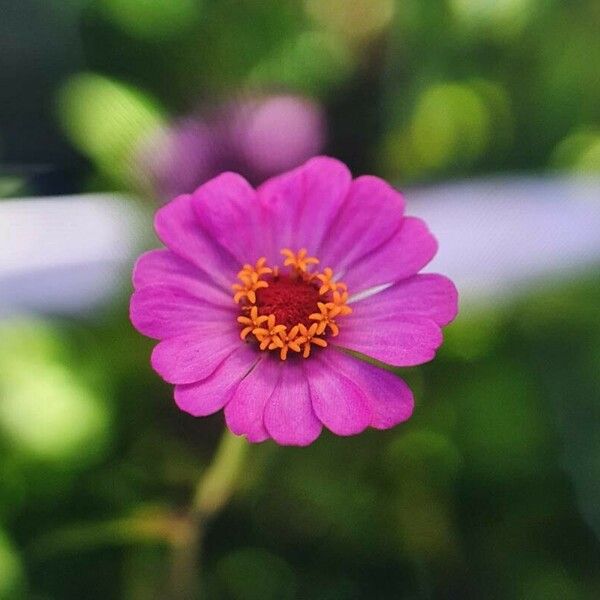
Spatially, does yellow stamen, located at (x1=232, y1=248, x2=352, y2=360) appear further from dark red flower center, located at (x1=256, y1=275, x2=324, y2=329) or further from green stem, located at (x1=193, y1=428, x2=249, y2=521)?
green stem, located at (x1=193, y1=428, x2=249, y2=521)

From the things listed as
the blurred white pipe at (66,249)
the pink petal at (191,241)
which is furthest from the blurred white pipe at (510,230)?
the pink petal at (191,241)

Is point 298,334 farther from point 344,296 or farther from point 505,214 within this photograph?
point 505,214

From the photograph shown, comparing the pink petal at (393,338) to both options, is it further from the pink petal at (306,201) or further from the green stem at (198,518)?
the green stem at (198,518)

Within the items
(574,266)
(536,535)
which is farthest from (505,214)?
(536,535)

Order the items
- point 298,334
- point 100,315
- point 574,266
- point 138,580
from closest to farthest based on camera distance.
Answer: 1. point 298,334
2. point 138,580
3. point 100,315
4. point 574,266

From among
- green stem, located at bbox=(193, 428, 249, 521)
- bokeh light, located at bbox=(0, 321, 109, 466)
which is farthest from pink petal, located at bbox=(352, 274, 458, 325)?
bokeh light, located at bbox=(0, 321, 109, 466)

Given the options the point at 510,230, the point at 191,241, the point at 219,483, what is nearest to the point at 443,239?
the point at 510,230
